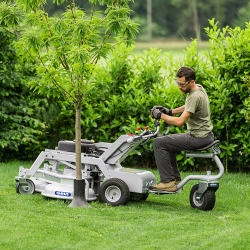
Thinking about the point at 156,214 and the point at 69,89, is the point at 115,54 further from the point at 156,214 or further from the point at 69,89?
the point at 156,214

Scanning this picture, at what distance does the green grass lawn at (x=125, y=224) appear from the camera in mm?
3885

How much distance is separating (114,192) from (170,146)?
0.91 meters

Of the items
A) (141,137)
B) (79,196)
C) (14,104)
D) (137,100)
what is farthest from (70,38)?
(14,104)

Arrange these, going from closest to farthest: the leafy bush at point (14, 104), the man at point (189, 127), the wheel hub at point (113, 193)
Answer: the man at point (189, 127) → the wheel hub at point (113, 193) → the leafy bush at point (14, 104)

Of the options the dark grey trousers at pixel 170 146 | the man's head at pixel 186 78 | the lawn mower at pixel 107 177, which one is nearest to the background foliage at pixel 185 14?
A: the lawn mower at pixel 107 177

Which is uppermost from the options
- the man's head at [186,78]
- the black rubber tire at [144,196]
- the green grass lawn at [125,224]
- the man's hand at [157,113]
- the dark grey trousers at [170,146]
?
the man's head at [186,78]

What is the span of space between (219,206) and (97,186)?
160 cm

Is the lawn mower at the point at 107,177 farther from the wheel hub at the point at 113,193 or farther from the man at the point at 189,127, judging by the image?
the man at the point at 189,127

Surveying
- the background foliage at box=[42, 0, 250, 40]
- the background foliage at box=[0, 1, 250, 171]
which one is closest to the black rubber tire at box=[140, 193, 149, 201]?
the background foliage at box=[0, 1, 250, 171]

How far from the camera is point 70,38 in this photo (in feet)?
17.2

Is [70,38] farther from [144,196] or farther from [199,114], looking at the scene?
[144,196]

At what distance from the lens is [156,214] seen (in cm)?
502

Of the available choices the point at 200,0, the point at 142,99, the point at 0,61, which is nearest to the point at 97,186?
the point at 142,99

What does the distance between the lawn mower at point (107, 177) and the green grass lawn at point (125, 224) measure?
122mm
